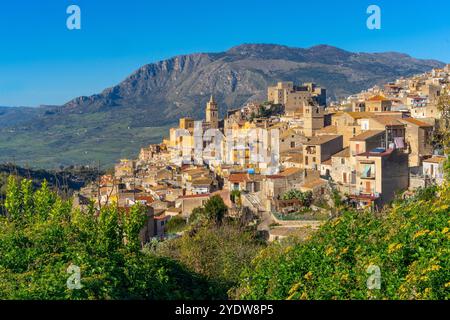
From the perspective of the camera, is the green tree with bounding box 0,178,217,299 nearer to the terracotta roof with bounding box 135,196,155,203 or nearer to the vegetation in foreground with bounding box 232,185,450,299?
the vegetation in foreground with bounding box 232,185,450,299

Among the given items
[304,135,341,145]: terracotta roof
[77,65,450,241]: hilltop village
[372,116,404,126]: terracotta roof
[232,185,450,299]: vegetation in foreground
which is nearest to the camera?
[232,185,450,299]: vegetation in foreground

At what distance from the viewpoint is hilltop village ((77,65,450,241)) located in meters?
28.3

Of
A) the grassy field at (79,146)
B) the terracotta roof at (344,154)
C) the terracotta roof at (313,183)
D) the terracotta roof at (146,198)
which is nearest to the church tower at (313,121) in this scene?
the terracotta roof at (344,154)

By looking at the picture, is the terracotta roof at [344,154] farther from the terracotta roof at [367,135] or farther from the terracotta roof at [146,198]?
the terracotta roof at [146,198]

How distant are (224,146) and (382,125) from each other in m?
20.5

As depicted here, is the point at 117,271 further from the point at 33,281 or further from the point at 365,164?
the point at 365,164

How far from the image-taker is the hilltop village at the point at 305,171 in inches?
1116

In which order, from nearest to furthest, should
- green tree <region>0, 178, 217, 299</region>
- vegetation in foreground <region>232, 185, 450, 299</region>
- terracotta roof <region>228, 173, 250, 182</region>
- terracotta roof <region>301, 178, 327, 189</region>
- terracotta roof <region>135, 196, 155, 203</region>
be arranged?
vegetation in foreground <region>232, 185, 450, 299</region> → green tree <region>0, 178, 217, 299</region> → terracotta roof <region>301, 178, 327, 189</region> → terracotta roof <region>228, 173, 250, 182</region> → terracotta roof <region>135, 196, 155, 203</region>

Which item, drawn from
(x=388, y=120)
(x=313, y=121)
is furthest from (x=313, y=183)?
(x=313, y=121)

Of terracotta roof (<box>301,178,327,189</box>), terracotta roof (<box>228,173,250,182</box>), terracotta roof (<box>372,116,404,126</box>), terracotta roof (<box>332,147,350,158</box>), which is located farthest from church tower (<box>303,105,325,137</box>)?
terracotta roof (<box>301,178,327,189</box>)

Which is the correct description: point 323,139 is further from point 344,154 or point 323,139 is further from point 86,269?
point 86,269

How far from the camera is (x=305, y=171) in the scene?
32656 millimetres

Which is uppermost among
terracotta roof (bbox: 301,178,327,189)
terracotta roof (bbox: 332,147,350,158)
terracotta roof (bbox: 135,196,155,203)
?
terracotta roof (bbox: 332,147,350,158)
